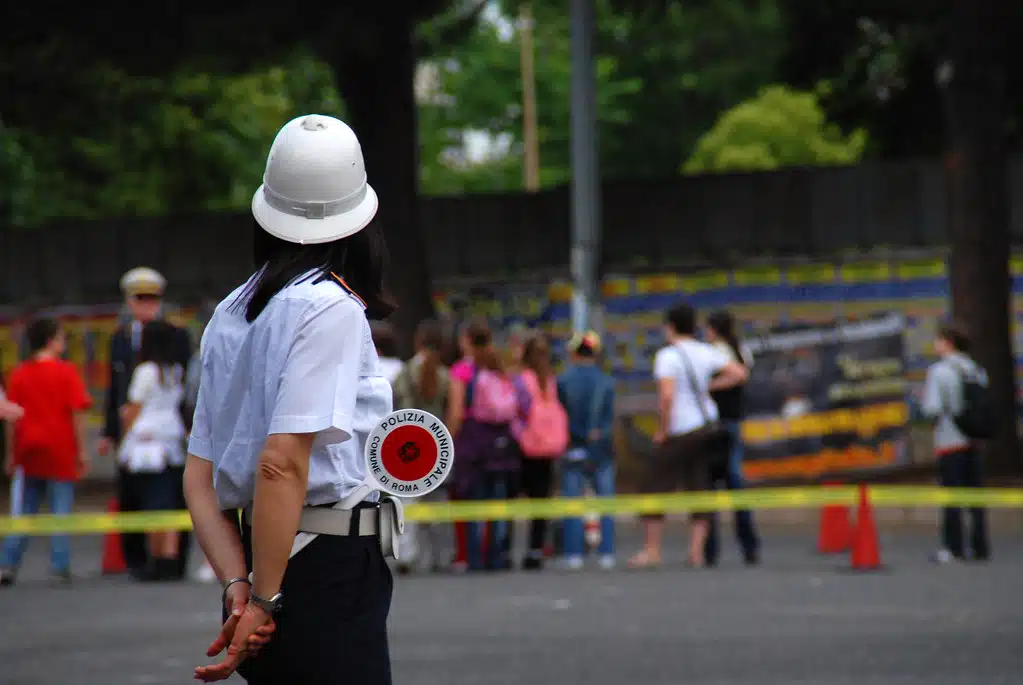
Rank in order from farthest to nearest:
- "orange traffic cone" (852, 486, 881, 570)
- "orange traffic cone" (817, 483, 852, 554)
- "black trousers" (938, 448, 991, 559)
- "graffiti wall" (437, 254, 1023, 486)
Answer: "graffiti wall" (437, 254, 1023, 486) < "orange traffic cone" (817, 483, 852, 554) < "black trousers" (938, 448, 991, 559) < "orange traffic cone" (852, 486, 881, 570)

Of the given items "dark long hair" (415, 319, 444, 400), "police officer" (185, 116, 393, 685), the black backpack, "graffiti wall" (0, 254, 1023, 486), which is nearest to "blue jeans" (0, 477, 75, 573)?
"dark long hair" (415, 319, 444, 400)

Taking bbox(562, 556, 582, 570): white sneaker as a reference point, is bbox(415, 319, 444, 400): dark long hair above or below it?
above

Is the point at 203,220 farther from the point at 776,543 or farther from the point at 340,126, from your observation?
the point at 340,126

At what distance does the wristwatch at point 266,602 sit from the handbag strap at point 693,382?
975 centimetres

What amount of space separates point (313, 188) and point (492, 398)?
32.0ft

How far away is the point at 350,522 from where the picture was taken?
12.3 feet

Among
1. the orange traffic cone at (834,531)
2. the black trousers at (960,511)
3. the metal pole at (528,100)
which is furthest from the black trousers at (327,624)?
the metal pole at (528,100)

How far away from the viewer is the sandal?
13312 millimetres

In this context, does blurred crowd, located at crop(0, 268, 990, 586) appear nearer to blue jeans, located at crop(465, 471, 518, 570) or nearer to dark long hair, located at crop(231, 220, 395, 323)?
blue jeans, located at crop(465, 471, 518, 570)

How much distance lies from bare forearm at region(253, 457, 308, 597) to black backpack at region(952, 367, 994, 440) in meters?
10.1

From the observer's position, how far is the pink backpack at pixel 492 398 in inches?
530

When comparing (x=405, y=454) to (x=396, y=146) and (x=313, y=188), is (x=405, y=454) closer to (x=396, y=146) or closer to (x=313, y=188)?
(x=313, y=188)

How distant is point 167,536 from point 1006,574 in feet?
16.8

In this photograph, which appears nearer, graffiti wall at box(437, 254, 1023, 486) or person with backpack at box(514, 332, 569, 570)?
person with backpack at box(514, 332, 569, 570)
